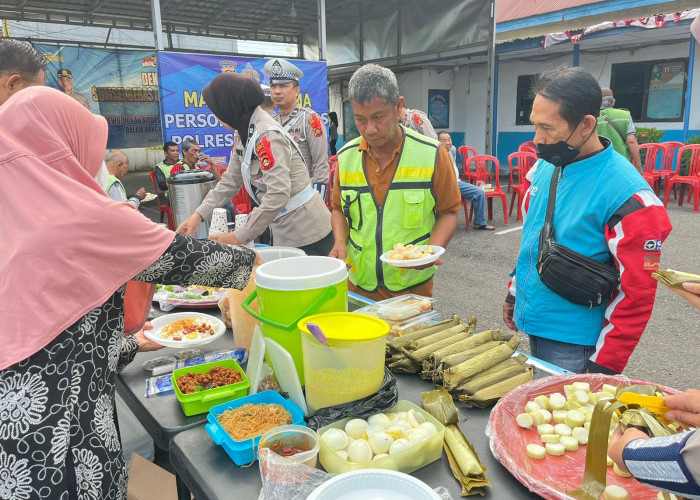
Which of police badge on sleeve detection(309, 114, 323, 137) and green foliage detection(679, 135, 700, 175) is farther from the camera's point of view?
green foliage detection(679, 135, 700, 175)

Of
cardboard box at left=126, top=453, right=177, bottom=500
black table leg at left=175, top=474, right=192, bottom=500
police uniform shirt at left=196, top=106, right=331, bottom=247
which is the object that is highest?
police uniform shirt at left=196, top=106, right=331, bottom=247

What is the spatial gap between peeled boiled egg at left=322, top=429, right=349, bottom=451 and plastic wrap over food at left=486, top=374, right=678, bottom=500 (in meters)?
0.40

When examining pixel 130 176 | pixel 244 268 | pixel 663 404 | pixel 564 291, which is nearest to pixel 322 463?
pixel 244 268

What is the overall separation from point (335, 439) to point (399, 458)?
166mm

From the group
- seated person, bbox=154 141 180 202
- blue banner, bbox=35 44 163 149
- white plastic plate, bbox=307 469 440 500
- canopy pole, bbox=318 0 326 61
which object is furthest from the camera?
blue banner, bbox=35 44 163 149

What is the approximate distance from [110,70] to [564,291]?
1529cm

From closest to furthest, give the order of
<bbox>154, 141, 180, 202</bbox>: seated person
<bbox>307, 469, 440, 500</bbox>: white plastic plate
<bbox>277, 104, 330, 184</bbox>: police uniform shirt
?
<bbox>307, 469, 440, 500</bbox>: white plastic plate, <bbox>277, 104, 330, 184</bbox>: police uniform shirt, <bbox>154, 141, 180, 202</bbox>: seated person

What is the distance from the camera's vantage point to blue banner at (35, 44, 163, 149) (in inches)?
521

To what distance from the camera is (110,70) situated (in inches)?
552

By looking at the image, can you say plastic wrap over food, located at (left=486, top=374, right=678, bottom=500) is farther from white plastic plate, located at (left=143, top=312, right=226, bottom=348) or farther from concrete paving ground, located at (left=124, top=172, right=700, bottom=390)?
concrete paving ground, located at (left=124, top=172, right=700, bottom=390)

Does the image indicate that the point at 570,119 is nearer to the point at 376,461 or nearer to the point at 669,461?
the point at 669,461

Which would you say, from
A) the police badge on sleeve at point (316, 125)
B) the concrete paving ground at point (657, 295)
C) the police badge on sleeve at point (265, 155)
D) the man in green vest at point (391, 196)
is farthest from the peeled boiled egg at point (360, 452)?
the police badge on sleeve at point (316, 125)

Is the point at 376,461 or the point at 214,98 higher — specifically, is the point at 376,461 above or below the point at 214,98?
below

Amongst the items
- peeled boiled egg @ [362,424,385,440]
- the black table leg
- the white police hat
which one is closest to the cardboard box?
the black table leg
